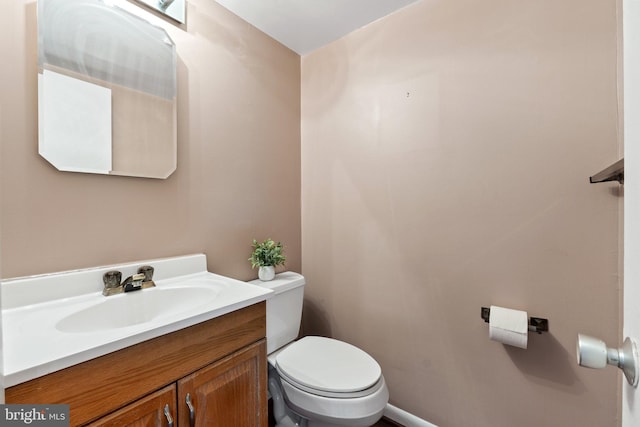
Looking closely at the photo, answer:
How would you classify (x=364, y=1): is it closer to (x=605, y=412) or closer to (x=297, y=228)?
(x=297, y=228)

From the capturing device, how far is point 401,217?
1.52 meters

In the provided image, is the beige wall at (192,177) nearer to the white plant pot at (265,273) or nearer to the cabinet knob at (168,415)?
the white plant pot at (265,273)

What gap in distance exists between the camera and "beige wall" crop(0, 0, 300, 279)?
92 cm

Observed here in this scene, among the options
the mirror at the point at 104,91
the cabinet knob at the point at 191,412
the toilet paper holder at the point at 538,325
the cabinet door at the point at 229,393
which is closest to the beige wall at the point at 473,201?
the toilet paper holder at the point at 538,325

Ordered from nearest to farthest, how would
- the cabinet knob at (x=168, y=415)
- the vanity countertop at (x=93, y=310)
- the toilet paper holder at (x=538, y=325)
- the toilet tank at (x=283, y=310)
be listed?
1. the vanity countertop at (x=93, y=310)
2. the cabinet knob at (x=168, y=415)
3. the toilet paper holder at (x=538, y=325)
4. the toilet tank at (x=283, y=310)

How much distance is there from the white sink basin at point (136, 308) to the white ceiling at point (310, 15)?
1.43 m

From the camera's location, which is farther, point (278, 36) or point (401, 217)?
point (278, 36)

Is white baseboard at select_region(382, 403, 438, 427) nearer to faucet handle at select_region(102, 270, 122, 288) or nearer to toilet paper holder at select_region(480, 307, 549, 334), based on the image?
toilet paper holder at select_region(480, 307, 549, 334)

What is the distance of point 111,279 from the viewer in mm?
1044

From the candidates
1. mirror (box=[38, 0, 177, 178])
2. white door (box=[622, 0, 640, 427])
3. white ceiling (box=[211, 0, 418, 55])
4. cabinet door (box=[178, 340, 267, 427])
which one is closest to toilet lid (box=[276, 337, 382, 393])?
cabinet door (box=[178, 340, 267, 427])

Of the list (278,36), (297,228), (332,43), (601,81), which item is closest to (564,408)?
(601,81)

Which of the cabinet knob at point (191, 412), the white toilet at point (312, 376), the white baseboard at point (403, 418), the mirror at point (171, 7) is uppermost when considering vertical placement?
the mirror at point (171, 7)

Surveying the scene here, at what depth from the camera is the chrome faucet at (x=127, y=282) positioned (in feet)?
3.40

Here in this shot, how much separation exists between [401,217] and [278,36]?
1.32m
